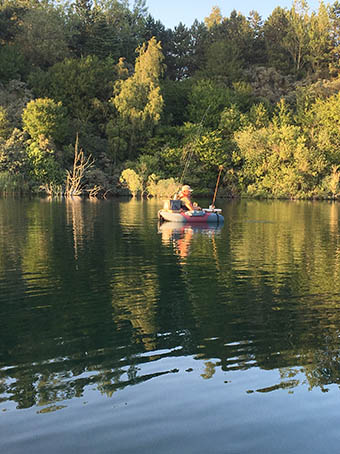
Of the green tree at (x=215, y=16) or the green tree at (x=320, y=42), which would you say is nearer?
the green tree at (x=320, y=42)

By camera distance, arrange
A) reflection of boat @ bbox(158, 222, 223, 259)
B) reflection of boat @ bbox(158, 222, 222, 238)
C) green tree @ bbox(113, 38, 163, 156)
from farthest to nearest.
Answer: green tree @ bbox(113, 38, 163, 156) < reflection of boat @ bbox(158, 222, 222, 238) < reflection of boat @ bbox(158, 222, 223, 259)

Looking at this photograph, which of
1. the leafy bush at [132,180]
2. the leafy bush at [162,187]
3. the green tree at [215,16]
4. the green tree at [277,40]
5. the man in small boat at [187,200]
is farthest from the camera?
the green tree at [215,16]

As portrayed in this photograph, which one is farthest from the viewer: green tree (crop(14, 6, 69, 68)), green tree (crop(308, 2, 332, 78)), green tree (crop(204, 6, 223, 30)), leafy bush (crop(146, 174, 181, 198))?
green tree (crop(204, 6, 223, 30))

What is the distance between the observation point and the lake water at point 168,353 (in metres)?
5.93

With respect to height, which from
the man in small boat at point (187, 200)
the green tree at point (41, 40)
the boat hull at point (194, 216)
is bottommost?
the boat hull at point (194, 216)

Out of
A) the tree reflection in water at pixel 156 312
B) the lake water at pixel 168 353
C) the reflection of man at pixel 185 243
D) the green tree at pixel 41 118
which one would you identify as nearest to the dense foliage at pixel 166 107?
the green tree at pixel 41 118

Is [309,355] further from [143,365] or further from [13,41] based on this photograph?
[13,41]

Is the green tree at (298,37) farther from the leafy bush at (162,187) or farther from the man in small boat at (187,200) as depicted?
the man in small boat at (187,200)

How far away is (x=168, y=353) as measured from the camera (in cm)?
862

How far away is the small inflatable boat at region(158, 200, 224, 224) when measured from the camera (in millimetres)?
30781

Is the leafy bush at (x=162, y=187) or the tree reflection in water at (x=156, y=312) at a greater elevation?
the leafy bush at (x=162, y=187)

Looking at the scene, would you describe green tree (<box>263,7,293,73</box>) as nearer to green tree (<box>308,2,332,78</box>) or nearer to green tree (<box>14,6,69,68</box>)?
green tree (<box>308,2,332,78</box>)

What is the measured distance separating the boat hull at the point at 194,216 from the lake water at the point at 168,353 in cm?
1182

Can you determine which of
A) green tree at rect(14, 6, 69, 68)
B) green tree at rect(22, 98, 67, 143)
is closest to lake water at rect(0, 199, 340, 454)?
green tree at rect(22, 98, 67, 143)
